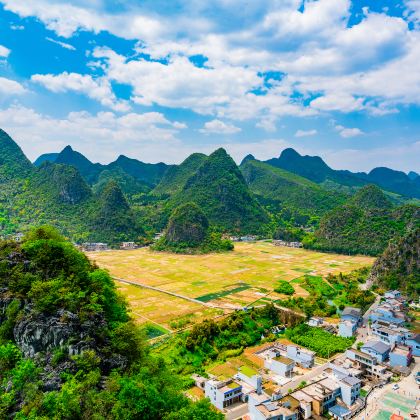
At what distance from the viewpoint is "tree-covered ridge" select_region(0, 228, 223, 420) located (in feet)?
58.5

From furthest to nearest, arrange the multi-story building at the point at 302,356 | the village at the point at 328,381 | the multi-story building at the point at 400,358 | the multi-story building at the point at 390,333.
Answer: the multi-story building at the point at 390,333
the multi-story building at the point at 400,358
the multi-story building at the point at 302,356
the village at the point at 328,381

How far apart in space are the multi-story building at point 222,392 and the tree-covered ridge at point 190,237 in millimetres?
69343

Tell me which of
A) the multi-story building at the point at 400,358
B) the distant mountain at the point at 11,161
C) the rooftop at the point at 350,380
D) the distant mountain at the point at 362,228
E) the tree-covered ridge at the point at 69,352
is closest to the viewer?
the tree-covered ridge at the point at 69,352

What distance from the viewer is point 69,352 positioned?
2072 cm

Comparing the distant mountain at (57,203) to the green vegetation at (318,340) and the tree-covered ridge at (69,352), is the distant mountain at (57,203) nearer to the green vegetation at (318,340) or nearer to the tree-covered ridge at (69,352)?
the green vegetation at (318,340)

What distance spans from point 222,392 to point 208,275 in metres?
43.5

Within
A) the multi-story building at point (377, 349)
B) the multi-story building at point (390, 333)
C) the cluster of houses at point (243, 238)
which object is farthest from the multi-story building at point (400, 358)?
the cluster of houses at point (243, 238)

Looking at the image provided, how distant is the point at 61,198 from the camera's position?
414 feet

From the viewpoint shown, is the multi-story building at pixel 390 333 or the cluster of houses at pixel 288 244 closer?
the multi-story building at pixel 390 333

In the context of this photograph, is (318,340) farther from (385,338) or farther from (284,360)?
(284,360)

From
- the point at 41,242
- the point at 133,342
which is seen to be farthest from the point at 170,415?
the point at 41,242

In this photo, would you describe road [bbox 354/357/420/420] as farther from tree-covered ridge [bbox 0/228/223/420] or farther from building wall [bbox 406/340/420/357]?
tree-covered ridge [bbox 0/228/223/420]

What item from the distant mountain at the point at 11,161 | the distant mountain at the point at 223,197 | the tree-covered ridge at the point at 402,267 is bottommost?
the tree-covered ridge at the point at 402,267

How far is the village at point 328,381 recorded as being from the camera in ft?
85.8
